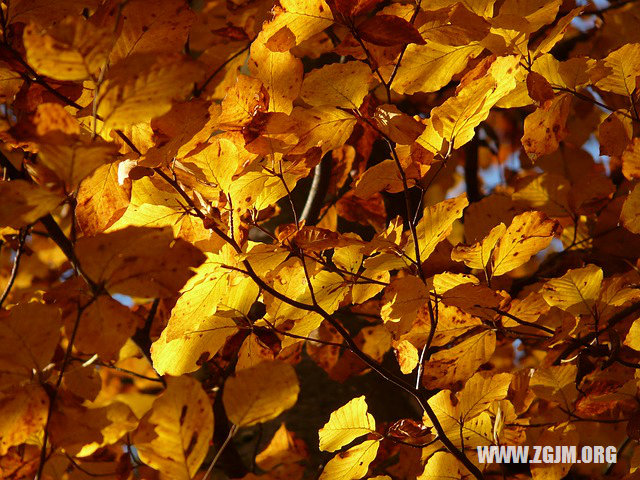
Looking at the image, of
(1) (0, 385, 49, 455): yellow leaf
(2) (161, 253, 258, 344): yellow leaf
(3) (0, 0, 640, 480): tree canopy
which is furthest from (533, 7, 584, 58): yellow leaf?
(1) (0, 385, 49, 455): yellow leaf

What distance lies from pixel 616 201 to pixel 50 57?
96 cm

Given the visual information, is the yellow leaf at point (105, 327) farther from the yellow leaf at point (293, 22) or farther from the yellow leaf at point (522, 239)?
the yellow leaf at point (522, 239)

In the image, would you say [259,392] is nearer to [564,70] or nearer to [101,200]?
[101,200]

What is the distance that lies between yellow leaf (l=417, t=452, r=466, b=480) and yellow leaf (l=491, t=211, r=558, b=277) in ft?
0.79

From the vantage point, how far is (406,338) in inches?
31.0

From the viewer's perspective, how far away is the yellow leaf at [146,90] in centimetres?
46

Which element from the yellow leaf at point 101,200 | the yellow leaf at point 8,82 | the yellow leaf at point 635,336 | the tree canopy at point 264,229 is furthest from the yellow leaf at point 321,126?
the yellow leaf at point 635,336

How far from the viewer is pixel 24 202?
44cm

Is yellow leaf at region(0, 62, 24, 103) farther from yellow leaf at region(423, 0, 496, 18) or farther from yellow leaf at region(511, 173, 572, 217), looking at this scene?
yellow leaf at region(511, 173, 572, 217)

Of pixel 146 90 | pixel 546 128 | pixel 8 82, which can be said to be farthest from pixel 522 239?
pixel 8 82

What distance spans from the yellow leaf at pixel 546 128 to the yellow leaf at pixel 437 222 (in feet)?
0.64

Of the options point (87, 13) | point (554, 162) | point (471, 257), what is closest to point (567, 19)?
point (471, 257)

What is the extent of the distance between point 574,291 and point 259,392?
0.45 metres

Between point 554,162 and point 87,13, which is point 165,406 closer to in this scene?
point 87,13
